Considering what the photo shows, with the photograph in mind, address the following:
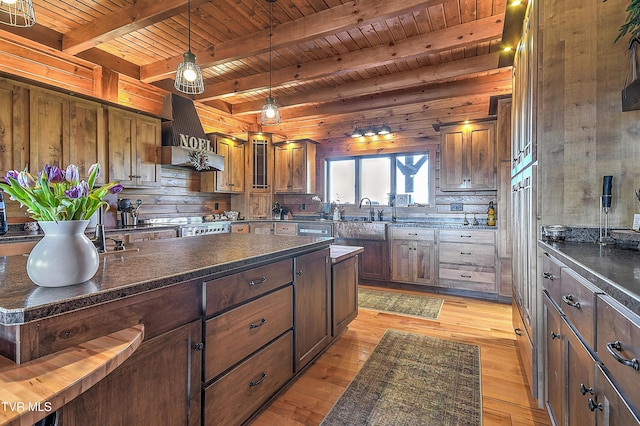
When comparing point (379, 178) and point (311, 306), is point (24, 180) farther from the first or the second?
point (379, 178)

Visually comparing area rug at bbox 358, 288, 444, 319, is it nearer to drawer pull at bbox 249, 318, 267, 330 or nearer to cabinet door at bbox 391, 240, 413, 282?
cabinet door at bbox 391, 240, 413, 282

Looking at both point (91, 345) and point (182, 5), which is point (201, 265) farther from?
point (182, 5)

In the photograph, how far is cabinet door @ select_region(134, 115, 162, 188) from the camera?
3.96m

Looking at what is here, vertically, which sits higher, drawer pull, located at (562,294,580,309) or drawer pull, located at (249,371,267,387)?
drawer pull, located at (562,294,580,309)

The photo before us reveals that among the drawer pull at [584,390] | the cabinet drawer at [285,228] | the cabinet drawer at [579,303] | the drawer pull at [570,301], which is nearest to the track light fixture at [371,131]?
the cabinet drawer at [285,228]

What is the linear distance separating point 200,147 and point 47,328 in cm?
403

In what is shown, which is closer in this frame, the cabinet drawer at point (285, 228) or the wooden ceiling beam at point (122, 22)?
the wooden ceiling beam at point (122, 22)

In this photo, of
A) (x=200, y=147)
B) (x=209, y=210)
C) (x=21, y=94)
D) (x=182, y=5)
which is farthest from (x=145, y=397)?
(x=209, y=210)

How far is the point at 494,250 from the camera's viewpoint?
12.6 feet

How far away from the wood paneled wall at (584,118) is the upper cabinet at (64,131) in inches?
164

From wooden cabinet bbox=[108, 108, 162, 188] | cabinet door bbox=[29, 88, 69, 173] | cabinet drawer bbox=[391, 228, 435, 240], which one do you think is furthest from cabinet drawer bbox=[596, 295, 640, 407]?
wooden cabinet bbox=[108, 108, 162, 188]

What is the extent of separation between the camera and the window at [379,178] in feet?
16.3

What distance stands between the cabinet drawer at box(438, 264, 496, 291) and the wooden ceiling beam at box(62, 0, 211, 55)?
12.7 ft

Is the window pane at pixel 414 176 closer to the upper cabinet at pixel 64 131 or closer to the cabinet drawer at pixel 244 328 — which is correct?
the cabinet drawer at pixel 244 328
